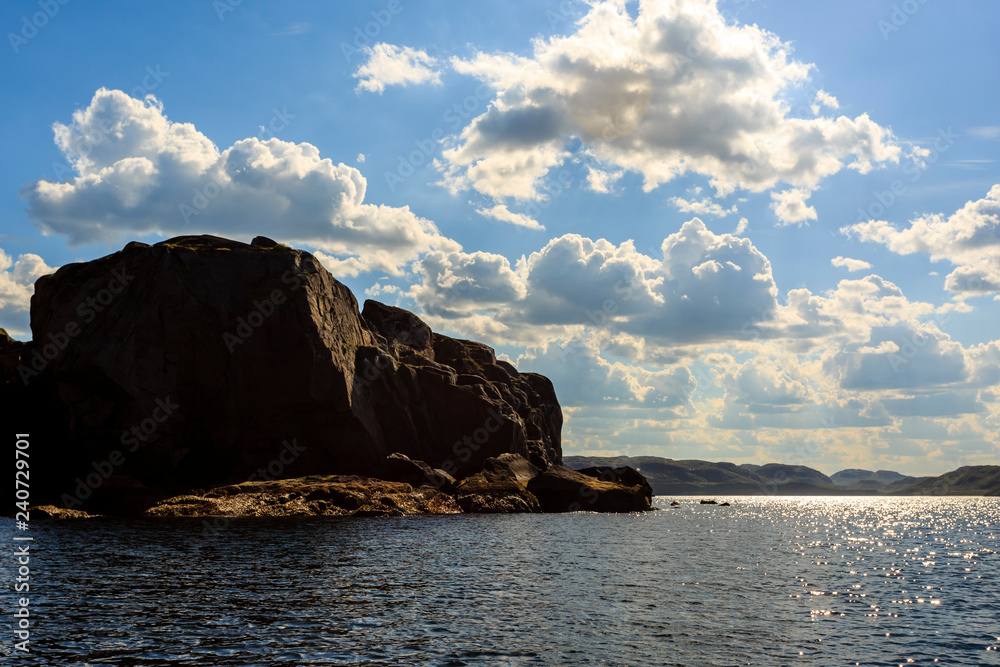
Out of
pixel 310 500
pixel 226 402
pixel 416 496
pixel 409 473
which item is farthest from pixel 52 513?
pixel 409 473

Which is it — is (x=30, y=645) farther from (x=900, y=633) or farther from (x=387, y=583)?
(x=900, y=633)

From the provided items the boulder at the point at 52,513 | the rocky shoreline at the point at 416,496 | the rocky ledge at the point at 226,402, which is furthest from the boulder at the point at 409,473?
the boulder at the point at 52,513

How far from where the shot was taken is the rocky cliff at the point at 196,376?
86.2 meters

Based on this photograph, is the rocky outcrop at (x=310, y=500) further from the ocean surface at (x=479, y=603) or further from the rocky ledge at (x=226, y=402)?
the ocean surface at (x=479, y=603)

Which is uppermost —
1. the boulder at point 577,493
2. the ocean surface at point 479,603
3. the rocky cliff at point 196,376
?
the rocky cliff at point 196,376

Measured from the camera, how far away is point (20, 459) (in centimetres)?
8531

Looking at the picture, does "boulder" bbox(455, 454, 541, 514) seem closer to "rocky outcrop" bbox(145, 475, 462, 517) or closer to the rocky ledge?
the rocky ledge

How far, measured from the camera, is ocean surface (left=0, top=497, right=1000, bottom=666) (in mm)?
21812

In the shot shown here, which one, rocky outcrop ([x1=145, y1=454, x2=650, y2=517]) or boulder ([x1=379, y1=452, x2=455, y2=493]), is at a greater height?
boulder ([x1=379, y1=452, x2=455, y2=493])

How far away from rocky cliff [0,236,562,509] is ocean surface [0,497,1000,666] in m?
33.5

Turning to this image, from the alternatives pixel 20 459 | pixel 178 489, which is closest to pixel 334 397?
pixel 178 489

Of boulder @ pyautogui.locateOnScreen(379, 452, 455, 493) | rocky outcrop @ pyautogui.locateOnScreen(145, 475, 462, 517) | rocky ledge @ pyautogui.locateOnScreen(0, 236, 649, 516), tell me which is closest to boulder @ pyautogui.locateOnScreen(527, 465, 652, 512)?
rocky ledge @ pyautogui.locateOnScreen(0, 236, 649, 516)

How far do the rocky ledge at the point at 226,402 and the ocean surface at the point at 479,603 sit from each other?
101 feet

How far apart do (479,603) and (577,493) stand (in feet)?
266
